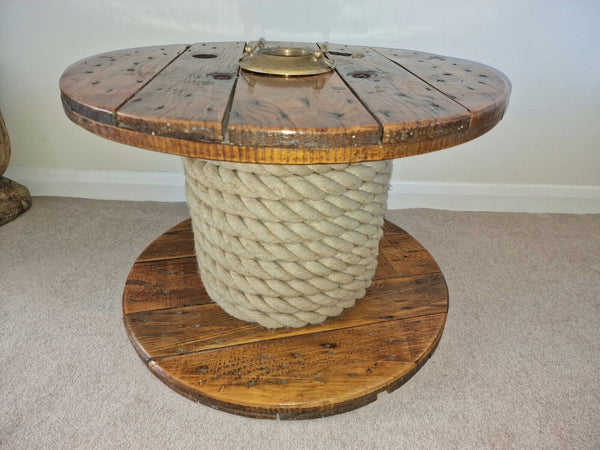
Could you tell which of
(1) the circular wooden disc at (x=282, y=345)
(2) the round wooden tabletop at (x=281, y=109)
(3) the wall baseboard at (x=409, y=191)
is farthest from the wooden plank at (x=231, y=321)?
(3) the wall baseboard at (x=409, y=191)

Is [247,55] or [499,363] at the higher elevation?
[247,55]

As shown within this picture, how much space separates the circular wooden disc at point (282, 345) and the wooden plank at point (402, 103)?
1.62ft

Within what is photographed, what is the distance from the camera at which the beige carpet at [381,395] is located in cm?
80

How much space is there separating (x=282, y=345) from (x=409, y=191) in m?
0.96

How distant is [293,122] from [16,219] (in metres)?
1.38

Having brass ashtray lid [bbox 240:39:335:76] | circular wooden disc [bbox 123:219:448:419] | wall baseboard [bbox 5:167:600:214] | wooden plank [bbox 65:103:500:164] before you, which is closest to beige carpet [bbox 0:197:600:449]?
circular wooden disc [bbox 123:219:448:419]

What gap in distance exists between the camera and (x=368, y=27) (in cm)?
135

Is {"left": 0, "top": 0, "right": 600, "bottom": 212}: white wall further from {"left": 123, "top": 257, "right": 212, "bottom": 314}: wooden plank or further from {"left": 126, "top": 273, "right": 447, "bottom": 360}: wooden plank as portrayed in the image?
{"left": 126, "top": 273, "right": 447, "bottom": 360}: wooden plank

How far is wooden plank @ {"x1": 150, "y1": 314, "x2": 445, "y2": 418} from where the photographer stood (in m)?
0.77

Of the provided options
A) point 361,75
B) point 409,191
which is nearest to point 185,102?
point 361,75

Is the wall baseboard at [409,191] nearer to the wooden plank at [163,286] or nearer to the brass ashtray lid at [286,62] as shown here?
the wooden plank at [163,286]

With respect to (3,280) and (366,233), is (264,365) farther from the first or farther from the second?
(3,280)

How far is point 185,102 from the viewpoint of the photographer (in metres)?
0.58

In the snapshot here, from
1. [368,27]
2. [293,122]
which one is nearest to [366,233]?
[293,122]
